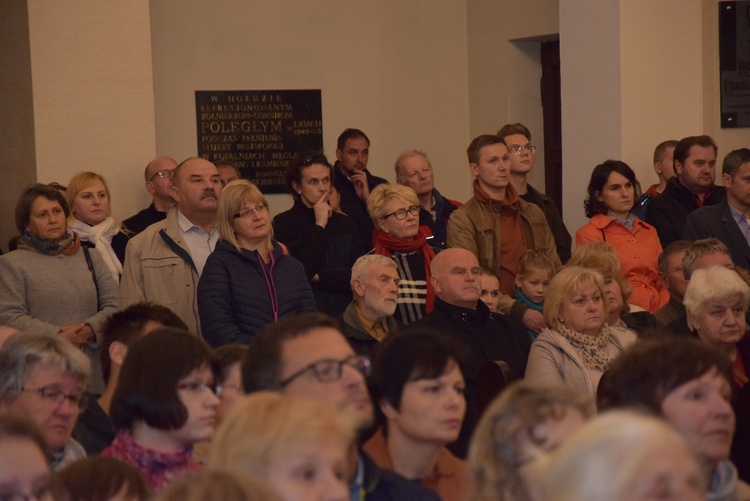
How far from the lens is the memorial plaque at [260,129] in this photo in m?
8.81

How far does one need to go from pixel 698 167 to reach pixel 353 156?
2.19 metres

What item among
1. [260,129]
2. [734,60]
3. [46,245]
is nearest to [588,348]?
[46,245]

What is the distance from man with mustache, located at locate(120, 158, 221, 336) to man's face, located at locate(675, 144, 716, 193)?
9.11 ft

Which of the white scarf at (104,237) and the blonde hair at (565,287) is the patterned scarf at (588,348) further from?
the white scarf at (104,237)

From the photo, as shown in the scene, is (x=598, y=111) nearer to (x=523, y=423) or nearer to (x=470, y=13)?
(x=470, y=13)

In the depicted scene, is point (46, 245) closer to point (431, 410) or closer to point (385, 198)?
point (385, 198)

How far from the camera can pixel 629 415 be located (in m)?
2.00

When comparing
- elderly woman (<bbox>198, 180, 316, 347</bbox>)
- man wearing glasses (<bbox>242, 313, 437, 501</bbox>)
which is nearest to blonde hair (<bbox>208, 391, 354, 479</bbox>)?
man wearing glasses (<bbox>242, 313, 437, 501</bbox>)

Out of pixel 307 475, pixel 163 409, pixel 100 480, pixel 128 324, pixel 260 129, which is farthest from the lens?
pixel 260 129

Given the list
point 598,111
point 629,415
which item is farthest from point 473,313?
point 629,415

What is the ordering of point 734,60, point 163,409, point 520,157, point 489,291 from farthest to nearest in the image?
point 734,60 → point 520,157 → point 489,291 → point 163,409

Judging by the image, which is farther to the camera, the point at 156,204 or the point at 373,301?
the point at 156,204

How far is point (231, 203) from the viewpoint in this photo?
533cm

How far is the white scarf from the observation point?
6.26 m
